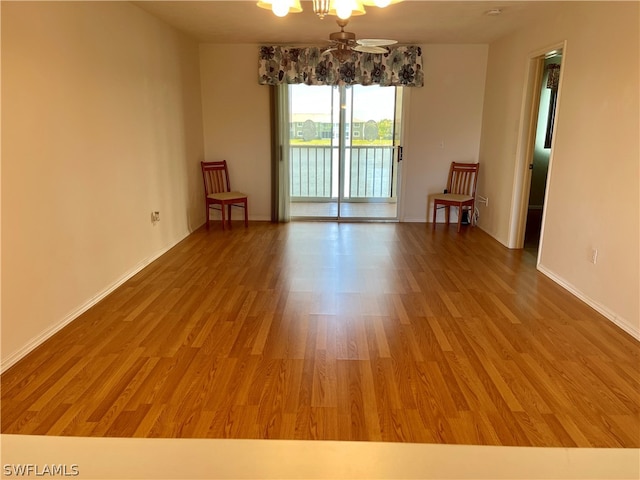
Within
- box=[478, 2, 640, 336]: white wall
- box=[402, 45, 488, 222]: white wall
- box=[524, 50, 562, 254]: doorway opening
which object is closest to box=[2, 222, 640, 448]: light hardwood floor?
box=[478, 2, 640, 336]: white wall

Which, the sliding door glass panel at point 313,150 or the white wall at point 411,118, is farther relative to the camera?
the sliding door glass panel at point 313,150

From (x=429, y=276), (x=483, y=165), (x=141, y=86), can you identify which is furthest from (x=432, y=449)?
(x=483, y=165)

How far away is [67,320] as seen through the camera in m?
3.04

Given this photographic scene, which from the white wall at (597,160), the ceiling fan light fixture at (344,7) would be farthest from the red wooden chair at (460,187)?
the ceiling fan light fixture at (344,7)

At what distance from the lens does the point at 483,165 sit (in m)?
6.01

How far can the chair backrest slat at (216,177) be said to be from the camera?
618 centimetres

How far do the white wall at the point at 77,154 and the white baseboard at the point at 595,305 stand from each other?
3.84 m

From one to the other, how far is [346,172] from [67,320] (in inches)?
199

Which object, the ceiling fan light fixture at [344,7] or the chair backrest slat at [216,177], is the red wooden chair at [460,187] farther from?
the ceiling fan light fixture at [344,7]

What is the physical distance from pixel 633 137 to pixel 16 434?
395 centimetres

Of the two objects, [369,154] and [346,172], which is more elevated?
[369,154]

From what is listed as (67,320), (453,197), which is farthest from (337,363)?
(453,197)

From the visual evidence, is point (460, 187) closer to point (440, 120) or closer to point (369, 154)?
point (440, 120)

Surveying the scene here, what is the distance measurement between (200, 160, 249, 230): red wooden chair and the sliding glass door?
2.80 feet
